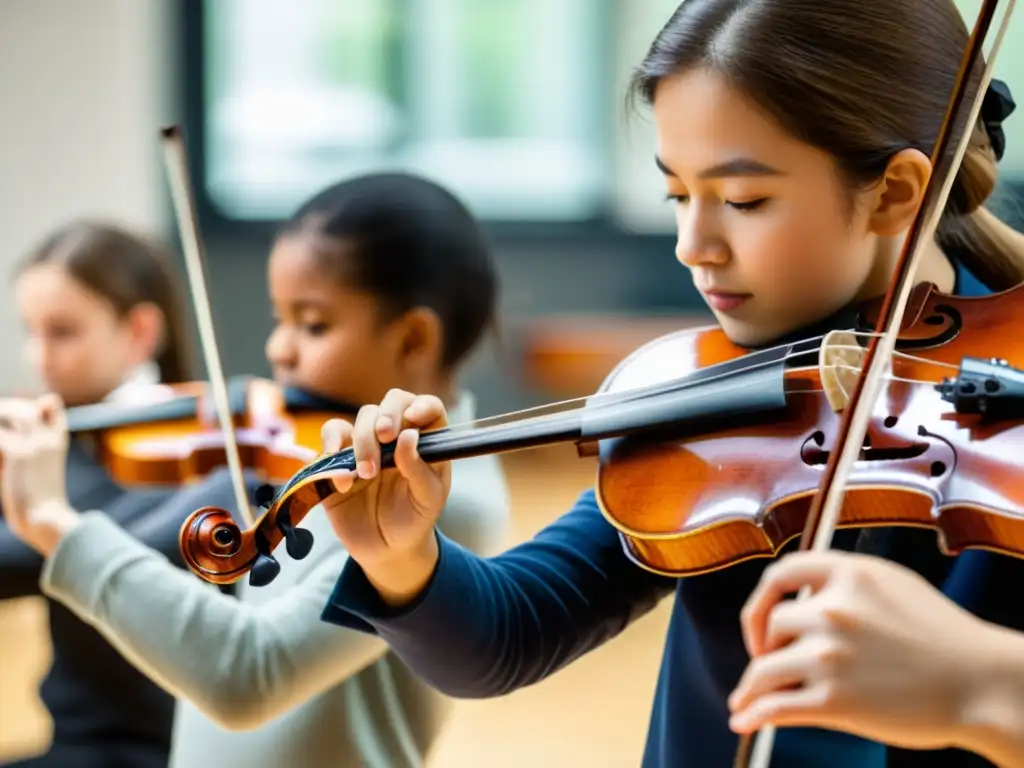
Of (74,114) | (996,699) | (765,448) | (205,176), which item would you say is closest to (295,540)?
(765,448)

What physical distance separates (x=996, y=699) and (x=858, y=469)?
0.41ft

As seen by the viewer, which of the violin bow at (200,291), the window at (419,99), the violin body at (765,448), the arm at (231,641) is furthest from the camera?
the window at (419,99)

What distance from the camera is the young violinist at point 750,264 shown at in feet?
1.86

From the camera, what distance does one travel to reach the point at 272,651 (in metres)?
0.77

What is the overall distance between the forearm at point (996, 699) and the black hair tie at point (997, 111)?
266 mm

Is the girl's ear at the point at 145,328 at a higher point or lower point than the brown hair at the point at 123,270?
lower

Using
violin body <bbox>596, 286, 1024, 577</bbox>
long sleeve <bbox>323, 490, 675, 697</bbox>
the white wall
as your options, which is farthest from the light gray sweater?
the white wall

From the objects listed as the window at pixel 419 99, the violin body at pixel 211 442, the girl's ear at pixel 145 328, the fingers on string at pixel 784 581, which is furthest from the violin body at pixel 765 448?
the window at pixel 419 99

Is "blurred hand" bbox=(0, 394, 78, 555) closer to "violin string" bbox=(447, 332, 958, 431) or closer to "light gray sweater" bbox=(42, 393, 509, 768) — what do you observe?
"light gray sweater" bbox=(42, 393, 509, 768)

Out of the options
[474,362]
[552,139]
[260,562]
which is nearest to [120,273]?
[474,362]

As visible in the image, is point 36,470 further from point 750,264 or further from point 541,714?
point 541,714

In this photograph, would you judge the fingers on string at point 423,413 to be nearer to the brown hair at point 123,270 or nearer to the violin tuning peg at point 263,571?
the violin tuning peg at point 263,571

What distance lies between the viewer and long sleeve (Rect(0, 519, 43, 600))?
98cm

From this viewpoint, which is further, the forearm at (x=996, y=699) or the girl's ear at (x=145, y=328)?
the girl's ear at (x=145, y=328)
